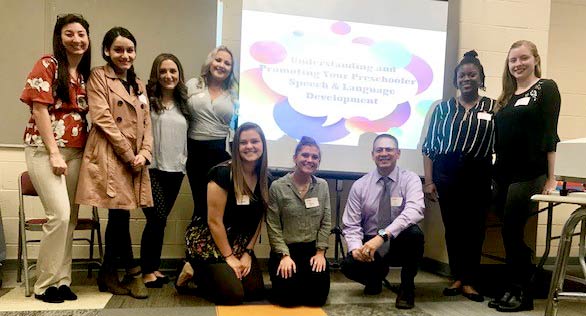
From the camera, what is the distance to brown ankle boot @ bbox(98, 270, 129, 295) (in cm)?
247

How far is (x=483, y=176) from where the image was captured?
2.66m

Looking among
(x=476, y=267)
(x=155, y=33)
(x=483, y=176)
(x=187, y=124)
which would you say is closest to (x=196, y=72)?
(x=155, y=33)

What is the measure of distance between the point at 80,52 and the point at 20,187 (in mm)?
901

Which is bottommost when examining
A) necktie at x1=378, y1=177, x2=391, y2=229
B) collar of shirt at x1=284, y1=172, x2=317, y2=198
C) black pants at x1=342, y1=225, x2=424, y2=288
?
black pants at x1=342, y1=225, x2=424, y2=288

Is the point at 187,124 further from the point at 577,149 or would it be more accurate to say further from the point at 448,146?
the point at 577,149

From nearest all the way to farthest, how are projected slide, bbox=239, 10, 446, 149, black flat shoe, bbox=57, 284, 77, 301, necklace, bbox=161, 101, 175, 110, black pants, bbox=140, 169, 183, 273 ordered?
1. black flat shoe, bbox=57, 284, 77, 301
2. black pants, bbox=140, 169, 183, 273
3. necklace, bbox=161, 101, 175, 110
4. projected slide, bbox=239, 10, 446, 149

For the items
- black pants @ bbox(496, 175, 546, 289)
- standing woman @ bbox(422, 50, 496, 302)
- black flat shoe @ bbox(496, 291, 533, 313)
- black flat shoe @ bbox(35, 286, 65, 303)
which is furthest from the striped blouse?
black flat shoe @ bbox(35, 286, 65, 303)

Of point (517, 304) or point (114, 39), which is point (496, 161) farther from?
point (114, 39)

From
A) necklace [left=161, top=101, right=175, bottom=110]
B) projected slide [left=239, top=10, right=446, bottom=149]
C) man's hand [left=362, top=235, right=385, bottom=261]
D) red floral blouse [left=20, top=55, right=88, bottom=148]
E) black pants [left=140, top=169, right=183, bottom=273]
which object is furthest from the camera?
projected slide [left=239, top=10, right=446, bottom=149]

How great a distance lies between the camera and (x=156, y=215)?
2574mm

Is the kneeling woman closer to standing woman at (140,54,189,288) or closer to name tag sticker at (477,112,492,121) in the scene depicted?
standing woman at (140,54,189,288)

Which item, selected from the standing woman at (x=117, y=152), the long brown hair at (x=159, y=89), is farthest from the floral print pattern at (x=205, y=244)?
the long brown hair at (x=159, y=89)

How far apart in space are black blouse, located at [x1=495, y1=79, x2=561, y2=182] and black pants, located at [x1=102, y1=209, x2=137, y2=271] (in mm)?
2185

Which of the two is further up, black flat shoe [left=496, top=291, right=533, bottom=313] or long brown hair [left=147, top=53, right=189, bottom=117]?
long brown hair [left=147, top=53, right=189, bottom=117]
